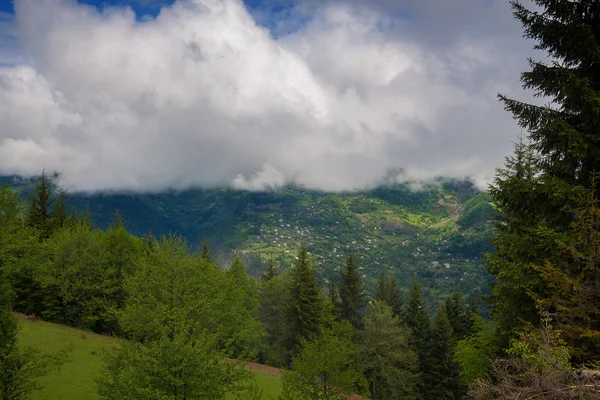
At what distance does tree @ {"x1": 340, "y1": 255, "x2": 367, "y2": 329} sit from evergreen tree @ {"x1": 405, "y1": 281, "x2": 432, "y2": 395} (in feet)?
26.0

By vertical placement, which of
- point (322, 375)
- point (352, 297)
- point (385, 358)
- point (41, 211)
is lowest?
point (385, 358)

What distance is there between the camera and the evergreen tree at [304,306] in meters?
48.2

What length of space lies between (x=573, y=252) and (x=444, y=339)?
158ft

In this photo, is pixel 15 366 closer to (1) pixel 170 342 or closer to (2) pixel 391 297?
(1) pixel 170 342

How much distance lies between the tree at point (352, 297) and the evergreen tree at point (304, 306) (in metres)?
11.1

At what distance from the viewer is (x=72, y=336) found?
38.2m

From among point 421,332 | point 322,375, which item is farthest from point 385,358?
point 322,375

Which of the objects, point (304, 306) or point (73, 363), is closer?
point (73, 363)

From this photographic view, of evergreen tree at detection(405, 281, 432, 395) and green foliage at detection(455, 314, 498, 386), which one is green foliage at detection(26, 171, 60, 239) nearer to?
evergreen tree at detection(405, 281, 432, 395)

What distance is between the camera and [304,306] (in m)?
48.6

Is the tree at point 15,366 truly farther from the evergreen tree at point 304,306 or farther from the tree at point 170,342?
the evergreen tree at point 304,306

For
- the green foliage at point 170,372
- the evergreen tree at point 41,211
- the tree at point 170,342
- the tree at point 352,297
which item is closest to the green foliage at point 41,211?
the evergreen tree at point 41,211

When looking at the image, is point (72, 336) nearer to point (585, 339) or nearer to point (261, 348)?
point (261, 348)

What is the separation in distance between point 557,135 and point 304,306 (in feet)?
133
